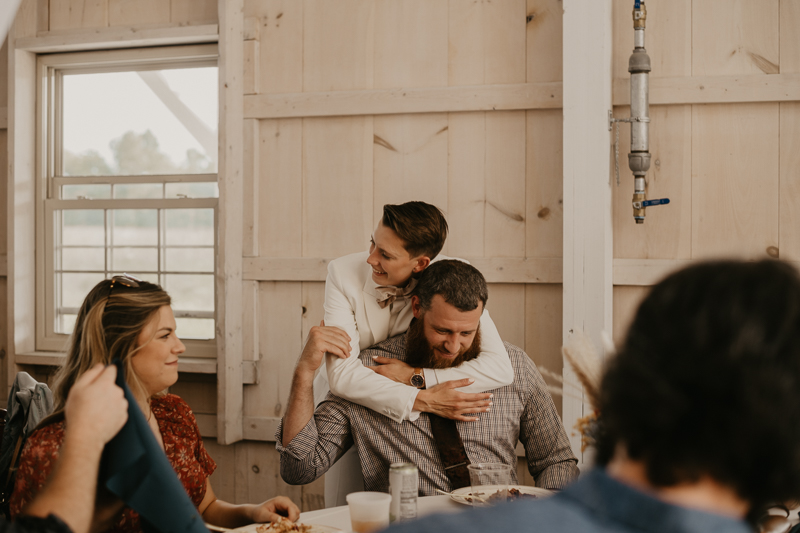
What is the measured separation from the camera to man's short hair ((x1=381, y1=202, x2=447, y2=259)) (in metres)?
2.09

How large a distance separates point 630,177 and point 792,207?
0.57 meters

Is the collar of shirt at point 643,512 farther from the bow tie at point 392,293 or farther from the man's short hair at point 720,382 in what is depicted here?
the bow tie at point 392,293

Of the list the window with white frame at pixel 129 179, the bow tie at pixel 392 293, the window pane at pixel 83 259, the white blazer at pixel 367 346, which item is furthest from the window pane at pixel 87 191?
the bow tie at pixel 392 293

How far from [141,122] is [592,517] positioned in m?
3.05

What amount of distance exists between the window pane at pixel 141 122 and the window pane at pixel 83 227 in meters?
0.18

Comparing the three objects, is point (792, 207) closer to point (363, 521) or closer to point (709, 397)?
point (363, 521)

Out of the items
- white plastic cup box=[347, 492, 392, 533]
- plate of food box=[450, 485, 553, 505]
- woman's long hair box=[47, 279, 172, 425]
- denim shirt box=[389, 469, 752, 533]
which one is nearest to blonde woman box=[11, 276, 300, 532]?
woman's long hair box=[47, 279, 172, 425]

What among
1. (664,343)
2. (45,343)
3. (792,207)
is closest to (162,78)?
(45,343)

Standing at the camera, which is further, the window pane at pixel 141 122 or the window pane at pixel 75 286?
the window pane at pixel 75 286

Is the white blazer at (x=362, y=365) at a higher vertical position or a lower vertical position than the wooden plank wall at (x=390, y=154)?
lower

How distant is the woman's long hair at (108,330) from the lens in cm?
154

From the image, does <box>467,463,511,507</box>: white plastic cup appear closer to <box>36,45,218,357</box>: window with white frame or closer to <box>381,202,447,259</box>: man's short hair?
<box>381,202,447,259</box>: man's short hair

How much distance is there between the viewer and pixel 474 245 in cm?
278

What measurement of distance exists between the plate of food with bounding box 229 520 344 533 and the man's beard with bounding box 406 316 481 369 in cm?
72
